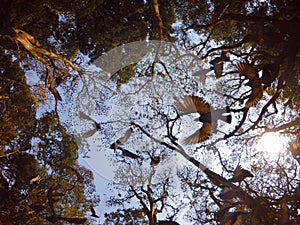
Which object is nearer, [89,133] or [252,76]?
[252,76]

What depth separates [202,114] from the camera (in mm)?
3877

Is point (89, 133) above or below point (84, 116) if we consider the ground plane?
below

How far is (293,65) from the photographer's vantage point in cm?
423

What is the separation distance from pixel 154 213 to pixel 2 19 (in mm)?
6112

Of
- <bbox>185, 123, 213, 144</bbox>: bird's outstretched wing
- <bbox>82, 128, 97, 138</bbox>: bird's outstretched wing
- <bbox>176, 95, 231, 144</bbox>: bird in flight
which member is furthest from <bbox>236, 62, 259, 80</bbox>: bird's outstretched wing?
<bbox>82, 128, 97, 138</bbox>: bird's outstretched wing

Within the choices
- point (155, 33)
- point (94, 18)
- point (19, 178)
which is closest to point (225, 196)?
point (155, 33)

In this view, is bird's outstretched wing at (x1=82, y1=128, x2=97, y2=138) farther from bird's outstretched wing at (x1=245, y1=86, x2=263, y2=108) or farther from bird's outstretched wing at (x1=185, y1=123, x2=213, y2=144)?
bird's outstretched wing at (x1=245, y1=86, x2=263, y2=108)

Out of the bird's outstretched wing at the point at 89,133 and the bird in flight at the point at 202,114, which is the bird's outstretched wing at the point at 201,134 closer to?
the bird in flight at the point at 202,114

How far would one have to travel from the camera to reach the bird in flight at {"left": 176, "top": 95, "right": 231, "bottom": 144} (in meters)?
3.81

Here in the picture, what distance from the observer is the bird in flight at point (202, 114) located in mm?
3814

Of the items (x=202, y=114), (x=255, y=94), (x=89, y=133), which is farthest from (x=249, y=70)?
(x=89, y=133)

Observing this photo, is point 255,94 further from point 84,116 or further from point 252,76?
point 84,116

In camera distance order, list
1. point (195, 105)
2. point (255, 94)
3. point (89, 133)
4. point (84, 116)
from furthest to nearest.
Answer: point (84, 116)
point (89, 133)
point (255, 94)
point (195, 105)

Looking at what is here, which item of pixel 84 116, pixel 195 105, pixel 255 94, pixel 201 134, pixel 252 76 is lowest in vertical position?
pixel 201 134
